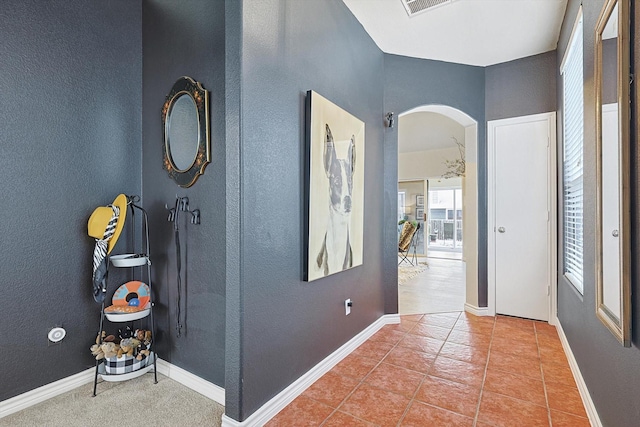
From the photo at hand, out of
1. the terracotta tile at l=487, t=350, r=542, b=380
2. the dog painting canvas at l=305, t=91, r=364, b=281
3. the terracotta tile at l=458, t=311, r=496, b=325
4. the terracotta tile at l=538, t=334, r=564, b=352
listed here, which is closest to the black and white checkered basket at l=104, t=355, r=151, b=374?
the dog painting canvas at l=305, t=91, r=364, b=281

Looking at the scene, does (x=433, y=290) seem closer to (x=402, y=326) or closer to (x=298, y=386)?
(x=402, y=326)

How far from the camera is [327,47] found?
2402 millimetres

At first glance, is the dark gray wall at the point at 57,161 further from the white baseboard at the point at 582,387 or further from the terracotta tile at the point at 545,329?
the terracotta tile at the point at 545,329

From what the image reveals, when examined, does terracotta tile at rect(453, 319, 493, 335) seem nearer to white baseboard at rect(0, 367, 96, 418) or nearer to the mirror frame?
the mirror frame

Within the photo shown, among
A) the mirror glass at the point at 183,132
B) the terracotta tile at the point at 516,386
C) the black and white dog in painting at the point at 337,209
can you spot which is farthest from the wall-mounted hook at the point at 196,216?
the terracotta tile at the point at 516,386

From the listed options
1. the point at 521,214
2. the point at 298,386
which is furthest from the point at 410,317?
the point at 298,386

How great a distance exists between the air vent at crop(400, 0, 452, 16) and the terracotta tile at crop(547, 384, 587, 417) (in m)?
2.95

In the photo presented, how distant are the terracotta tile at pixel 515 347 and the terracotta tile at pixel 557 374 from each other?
175 mm

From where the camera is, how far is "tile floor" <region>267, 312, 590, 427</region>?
5.92 ft

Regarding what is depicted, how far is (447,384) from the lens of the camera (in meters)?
2.15

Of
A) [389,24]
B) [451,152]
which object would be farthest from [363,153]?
[451,152]

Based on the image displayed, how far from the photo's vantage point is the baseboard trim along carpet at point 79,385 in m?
1.86

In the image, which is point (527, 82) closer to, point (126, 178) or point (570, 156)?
point (570, 156)

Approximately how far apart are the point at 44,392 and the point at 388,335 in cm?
260
